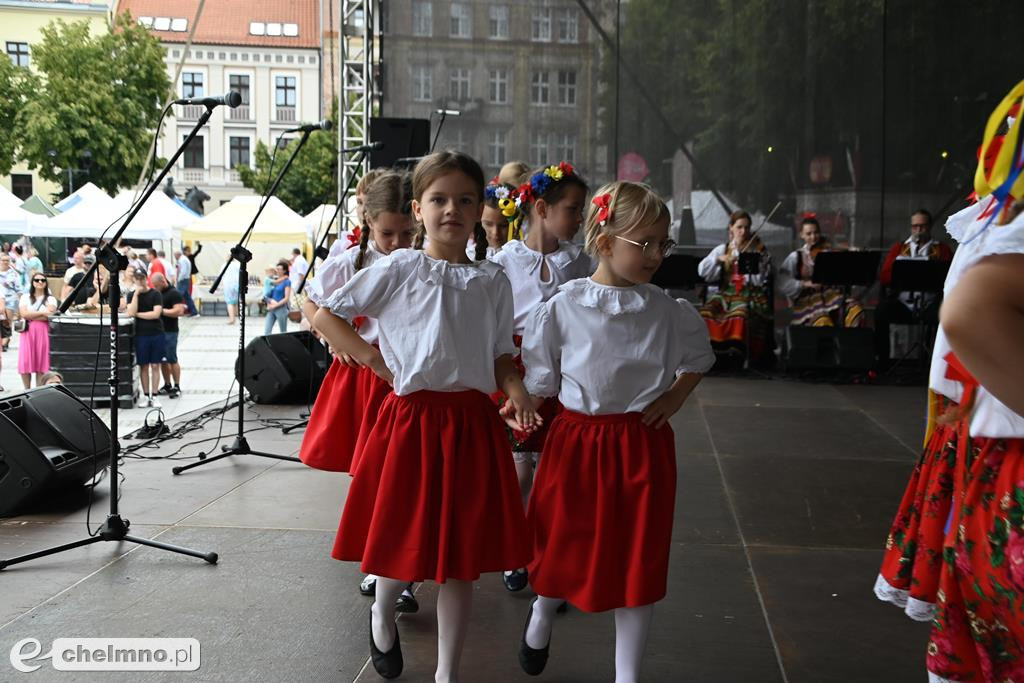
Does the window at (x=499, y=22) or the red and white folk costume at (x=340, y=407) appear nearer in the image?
the red and white folk costume at (x=340, y=407)

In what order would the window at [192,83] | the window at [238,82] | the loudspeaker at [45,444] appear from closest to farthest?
Answer: the loudspeaker at [45,444] < the window at [192,83] < the window at [238,82]

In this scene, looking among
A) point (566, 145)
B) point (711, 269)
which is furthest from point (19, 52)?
point (711, 269)

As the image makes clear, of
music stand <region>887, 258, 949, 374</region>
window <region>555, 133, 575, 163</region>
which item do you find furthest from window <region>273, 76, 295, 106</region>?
music stand <region>887, 258, 949, 374</region>

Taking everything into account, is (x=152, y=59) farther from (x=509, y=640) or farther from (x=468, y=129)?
(x=509, y=640)

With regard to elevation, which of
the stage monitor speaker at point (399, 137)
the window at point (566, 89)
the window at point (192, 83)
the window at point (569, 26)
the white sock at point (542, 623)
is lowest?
the white sock at point (542, 623)

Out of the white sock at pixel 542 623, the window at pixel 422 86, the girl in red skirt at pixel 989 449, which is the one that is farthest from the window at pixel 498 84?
the girl in red skirt at pixel 989 449

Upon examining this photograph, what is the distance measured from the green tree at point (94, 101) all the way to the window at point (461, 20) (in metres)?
9.81

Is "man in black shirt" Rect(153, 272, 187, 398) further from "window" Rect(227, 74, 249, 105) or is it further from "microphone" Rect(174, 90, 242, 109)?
"window" Rect(227, 74, 249, 105)

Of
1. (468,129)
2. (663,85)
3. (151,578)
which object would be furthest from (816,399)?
(151,578)

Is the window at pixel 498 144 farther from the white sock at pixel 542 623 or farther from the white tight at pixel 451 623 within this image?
the white tight at pixel 451 623

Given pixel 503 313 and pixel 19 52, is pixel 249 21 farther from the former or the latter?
pixel 503 313

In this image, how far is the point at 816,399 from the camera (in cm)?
839

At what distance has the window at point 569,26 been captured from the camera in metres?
11.2

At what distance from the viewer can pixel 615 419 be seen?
8.68 ft
